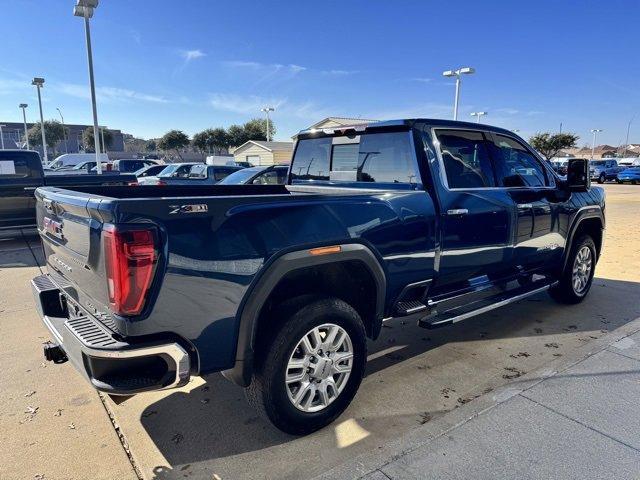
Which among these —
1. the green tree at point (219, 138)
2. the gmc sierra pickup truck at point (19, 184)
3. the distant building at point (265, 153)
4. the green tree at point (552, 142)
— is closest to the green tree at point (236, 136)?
the green tree at point (219, 138)

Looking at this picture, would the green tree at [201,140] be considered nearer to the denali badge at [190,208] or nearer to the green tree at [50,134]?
the green tree at [50,134]

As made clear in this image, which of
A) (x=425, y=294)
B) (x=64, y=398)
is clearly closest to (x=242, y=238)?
(x=425, y=294)

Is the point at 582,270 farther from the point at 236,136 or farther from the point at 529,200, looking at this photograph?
the point at 236,136

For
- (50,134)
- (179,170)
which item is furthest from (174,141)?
(179,170)

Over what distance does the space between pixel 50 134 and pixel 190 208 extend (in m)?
70.0

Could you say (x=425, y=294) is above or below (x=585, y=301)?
above

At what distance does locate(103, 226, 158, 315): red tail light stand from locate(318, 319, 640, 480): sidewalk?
136 centimetres

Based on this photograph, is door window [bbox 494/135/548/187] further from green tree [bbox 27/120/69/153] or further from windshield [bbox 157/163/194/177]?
green tree [bbox 27/120/69/153]

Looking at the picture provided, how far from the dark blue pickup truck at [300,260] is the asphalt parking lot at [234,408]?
0.26 metres

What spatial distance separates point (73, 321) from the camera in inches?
98.3

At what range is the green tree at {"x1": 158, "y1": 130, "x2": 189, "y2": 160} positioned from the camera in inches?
2522

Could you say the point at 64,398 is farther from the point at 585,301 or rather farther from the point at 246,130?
the point at 246,130

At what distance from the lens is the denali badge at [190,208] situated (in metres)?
2.07

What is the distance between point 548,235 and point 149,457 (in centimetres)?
407
